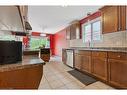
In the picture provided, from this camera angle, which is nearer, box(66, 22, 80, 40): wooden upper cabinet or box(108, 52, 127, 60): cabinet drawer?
box(108, 52, 127, 60): cabinet drawer

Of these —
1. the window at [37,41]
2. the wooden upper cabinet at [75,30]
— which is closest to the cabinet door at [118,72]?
the wooden upper cabinet at [75,30]

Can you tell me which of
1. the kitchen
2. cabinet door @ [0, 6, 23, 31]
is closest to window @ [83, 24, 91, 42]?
the kitchen

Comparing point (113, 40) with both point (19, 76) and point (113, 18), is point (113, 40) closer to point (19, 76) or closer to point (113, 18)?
point (113, 18)

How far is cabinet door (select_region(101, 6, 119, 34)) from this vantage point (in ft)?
8.79

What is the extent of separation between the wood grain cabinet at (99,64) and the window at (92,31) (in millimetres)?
1311

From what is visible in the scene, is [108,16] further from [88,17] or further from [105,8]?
[88,17]

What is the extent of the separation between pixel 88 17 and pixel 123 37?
2069 mm

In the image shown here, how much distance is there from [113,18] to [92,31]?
5.74 feet

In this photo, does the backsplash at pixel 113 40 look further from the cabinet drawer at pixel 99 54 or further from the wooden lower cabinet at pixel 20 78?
the wooden lower cabinet at pixel 20 78

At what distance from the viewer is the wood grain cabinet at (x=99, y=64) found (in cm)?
256

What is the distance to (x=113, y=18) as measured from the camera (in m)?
2.75

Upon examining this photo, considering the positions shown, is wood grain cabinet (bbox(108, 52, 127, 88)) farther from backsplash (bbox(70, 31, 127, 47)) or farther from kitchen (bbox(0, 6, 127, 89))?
backsplash (bbox(70, 31, 127, 47))

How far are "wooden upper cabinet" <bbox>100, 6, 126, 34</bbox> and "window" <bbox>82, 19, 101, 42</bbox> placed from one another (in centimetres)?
100

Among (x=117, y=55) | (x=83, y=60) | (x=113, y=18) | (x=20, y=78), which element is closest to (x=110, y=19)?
(x=113, y=18)
